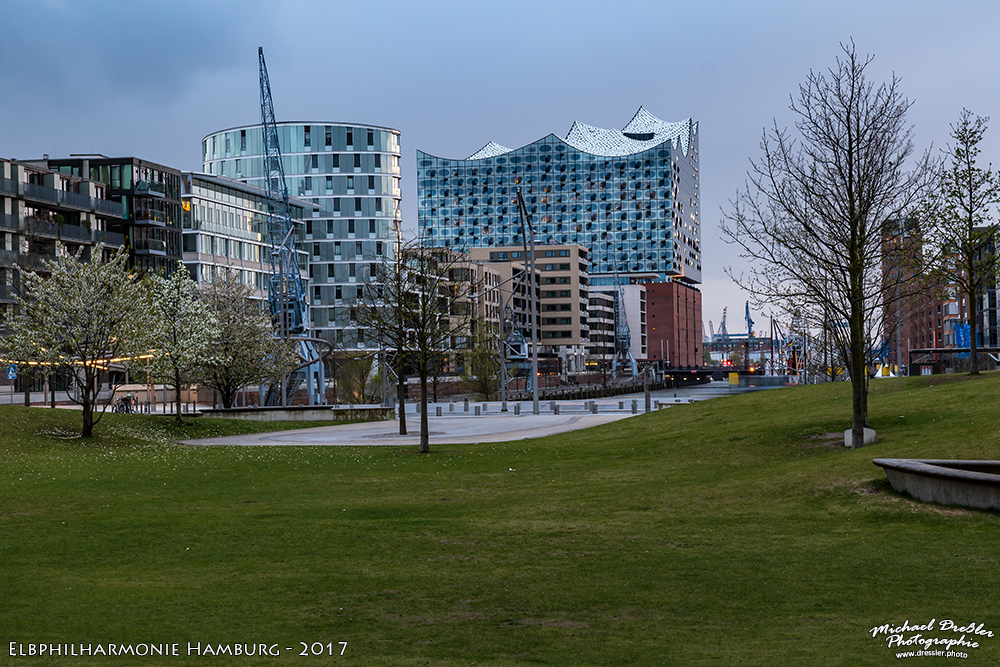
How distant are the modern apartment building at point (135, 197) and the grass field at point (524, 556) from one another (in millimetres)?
87679

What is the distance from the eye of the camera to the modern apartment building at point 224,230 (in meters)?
118

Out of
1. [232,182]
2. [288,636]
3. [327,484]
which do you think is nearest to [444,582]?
[288,636]

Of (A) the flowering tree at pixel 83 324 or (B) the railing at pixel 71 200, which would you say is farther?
(B) the railing at pixel 71 200

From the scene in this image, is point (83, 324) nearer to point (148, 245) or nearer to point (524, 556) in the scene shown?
point (524, 556)

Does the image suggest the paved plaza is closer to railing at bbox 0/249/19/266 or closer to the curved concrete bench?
the curved concrete bench

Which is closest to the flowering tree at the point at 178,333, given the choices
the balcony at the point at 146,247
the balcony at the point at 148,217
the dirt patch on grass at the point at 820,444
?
the dirt patch on grass at the point at 820,444

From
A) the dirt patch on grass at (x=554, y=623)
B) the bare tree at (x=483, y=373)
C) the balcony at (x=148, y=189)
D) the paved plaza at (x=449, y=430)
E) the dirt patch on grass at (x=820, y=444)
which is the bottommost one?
the paved plaza at (x=449, y=430)

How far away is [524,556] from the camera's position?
13234mm

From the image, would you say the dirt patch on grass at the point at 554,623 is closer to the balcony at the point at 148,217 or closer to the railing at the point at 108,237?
the railing at the point at 108,237

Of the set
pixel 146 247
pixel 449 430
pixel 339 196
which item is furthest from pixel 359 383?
pixel 339 196

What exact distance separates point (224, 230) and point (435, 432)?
8560cm

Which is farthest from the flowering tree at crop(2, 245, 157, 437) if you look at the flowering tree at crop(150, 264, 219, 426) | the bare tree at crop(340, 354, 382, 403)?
the bare tree at crop(340, 354, 382, 403)

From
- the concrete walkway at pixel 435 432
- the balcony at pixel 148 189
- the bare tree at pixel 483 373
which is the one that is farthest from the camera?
the balcony at pixel 148 189

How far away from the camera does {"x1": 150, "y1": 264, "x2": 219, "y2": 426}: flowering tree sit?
46781mm
